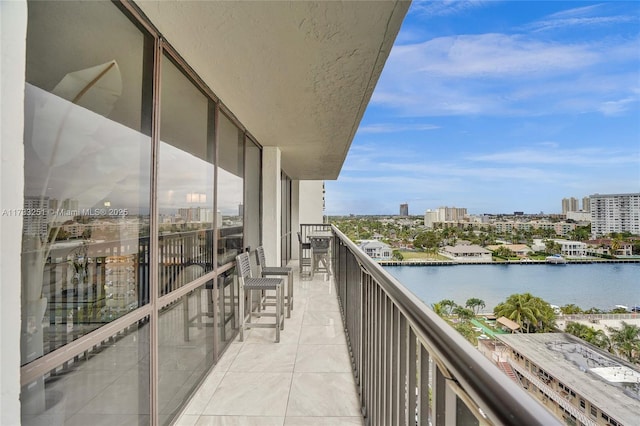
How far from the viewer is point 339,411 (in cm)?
209

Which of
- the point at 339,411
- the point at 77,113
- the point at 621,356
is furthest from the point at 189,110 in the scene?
the point at 621,356

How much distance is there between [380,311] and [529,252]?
128 centimetres

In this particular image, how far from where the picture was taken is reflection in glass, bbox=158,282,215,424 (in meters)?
1.91

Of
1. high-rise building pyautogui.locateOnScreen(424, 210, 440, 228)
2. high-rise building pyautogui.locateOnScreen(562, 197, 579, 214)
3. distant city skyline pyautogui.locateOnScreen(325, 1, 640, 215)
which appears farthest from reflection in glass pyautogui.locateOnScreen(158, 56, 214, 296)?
high-rise building pyautogui.locateOnScreen(562, 197, 579, 214)

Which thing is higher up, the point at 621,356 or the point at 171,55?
the point at 171,55

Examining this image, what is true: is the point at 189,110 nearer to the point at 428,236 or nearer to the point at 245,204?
the point at 245,204

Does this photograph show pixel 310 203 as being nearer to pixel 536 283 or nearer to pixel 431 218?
pixel 431 218

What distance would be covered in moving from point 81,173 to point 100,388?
91 centimetres

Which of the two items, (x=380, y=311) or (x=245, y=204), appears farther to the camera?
(x=245, y=204)

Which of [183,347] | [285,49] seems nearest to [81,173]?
[285,49]

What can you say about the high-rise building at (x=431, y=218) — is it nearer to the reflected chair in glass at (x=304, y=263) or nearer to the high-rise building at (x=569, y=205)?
the high-rise building at (x=569, y=205)

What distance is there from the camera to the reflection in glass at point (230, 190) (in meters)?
2.94

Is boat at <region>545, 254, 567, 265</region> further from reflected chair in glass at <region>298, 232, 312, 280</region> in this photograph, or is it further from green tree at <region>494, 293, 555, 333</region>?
reflected chair in glass at <region>298, 232, 312, 280</region>

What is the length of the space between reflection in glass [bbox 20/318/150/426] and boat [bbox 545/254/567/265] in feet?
8.19
